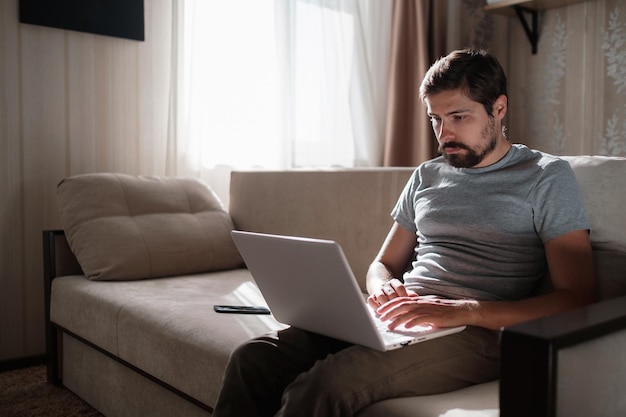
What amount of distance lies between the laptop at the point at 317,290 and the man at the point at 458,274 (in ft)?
0.11

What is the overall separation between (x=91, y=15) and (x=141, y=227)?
922 millimetres

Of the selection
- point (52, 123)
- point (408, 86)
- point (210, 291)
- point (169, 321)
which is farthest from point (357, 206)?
A: point (408, 86)

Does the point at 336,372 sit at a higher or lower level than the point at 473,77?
lower

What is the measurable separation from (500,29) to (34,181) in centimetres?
265

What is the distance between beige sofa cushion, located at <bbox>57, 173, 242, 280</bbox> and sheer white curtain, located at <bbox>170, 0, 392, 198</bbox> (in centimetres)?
37

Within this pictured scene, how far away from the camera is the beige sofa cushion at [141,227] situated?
2.32 meters

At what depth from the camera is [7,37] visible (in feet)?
8.20

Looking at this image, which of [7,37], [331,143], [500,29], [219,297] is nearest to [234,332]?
[219,297]

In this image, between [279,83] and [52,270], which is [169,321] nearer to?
[52,270]

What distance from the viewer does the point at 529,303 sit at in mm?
1272

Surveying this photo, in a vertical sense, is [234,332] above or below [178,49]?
below

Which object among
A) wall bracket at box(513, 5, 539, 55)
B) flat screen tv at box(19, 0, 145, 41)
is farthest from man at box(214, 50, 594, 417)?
wall bracket at box(513, 5, 539, 55)

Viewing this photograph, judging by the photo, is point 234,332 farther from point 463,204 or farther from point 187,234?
point 187,234

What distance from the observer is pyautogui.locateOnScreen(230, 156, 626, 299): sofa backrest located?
4.61 feet
